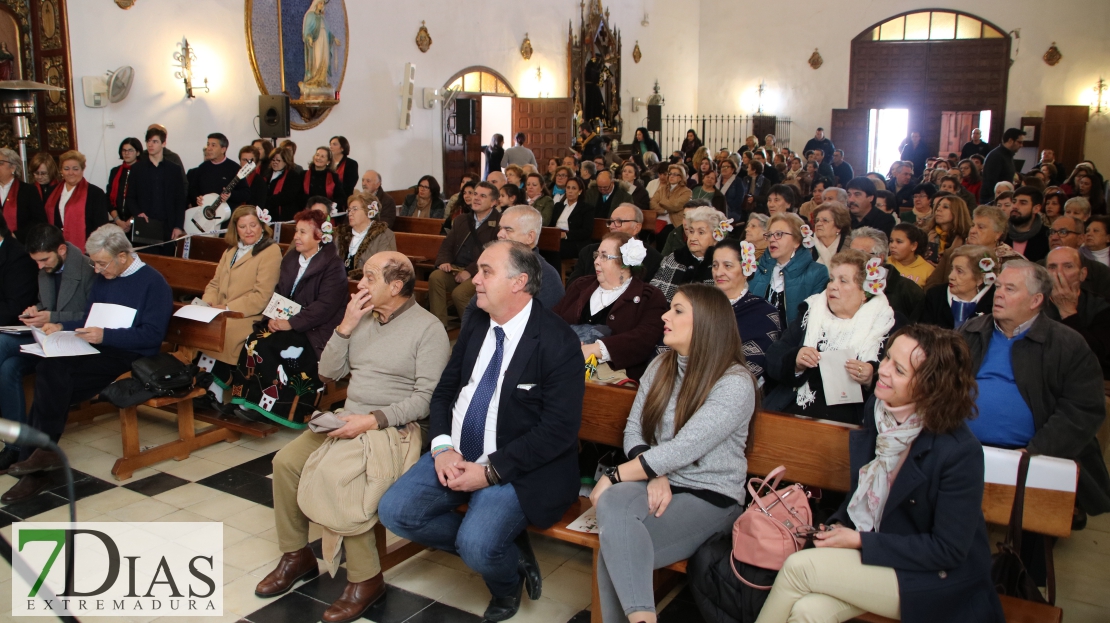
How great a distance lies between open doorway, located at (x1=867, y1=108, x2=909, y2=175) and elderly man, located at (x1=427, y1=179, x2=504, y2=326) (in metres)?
14.5

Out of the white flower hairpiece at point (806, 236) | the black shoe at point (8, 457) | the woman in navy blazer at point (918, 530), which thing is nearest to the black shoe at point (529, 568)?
the woman in navy blazer at point (918, 530)

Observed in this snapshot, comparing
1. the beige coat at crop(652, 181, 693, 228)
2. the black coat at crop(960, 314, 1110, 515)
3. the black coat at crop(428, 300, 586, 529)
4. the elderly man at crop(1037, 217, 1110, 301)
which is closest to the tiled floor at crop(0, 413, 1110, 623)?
the black coat at crop(428, 300, 586, 529)

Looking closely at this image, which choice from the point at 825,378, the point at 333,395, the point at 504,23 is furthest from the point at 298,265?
the point at 504,23

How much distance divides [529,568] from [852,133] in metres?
17.6

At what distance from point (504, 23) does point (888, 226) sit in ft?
28.6

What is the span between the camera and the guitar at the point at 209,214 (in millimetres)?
7445

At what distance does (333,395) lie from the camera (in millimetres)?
5059

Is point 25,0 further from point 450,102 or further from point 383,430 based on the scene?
point 383,430

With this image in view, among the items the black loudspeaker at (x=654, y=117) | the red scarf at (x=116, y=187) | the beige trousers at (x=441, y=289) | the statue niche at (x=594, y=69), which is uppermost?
the statue niche at (x=594, y=69)

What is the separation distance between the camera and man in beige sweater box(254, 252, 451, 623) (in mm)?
3158

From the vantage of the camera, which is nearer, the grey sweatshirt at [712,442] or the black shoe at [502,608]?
the grey sweatshirt at [712,442]

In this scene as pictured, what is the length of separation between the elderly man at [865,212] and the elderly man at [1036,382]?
11.3 feet

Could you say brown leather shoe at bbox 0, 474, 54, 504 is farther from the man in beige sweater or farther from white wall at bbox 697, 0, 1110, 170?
white wall at bbox 697, 0, 1110, 170

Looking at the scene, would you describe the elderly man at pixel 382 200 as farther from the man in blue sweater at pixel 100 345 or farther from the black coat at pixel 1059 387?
the black coat at pixel 1059 387
